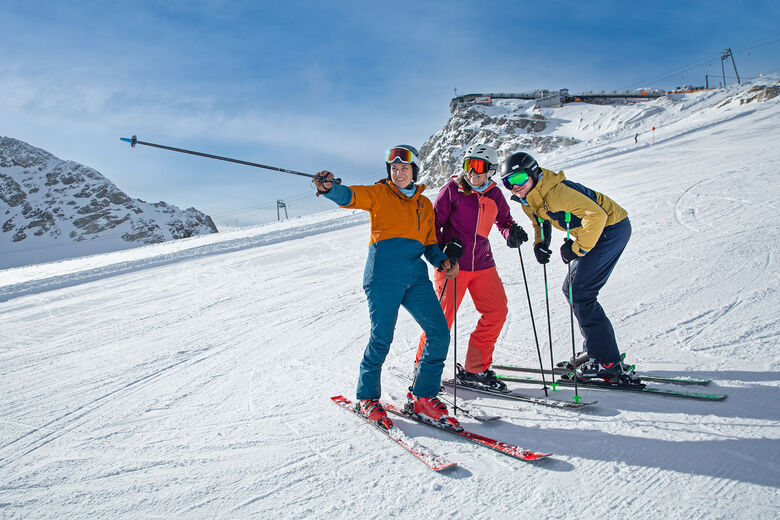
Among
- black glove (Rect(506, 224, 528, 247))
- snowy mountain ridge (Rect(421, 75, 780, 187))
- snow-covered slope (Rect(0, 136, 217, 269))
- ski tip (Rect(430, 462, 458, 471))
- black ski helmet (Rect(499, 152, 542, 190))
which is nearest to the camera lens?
ski tip (Rect(430, 462, 458, 471))

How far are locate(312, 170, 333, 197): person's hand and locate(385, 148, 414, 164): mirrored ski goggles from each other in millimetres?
509

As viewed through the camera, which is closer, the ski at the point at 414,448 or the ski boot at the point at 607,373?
the ski at the point at 414,448

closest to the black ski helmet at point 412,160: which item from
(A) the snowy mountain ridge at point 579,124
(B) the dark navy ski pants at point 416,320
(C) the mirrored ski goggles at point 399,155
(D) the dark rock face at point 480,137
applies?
(C) the mirrored ski goggles at point 399,155

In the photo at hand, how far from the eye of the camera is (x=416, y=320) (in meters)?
3.17

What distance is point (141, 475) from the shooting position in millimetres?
2762

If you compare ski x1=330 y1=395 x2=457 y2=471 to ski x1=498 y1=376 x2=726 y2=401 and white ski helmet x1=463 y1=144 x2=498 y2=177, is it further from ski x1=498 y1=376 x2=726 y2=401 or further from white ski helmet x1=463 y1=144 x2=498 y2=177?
white ski helmet x1=463 y1=144 x2=498 y2=177

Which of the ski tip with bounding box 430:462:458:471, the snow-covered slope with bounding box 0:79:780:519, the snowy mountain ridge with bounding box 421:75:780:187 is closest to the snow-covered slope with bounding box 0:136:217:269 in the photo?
the snowy mountain ridge with bounding box 421:75:780:187

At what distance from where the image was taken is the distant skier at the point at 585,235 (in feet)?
10.9

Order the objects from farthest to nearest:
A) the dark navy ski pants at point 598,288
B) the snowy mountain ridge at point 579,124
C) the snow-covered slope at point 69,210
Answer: the snow-covered slope at point 69,210
the snowy mountain ridge at point 579,124
the dark navy ski pants at point 598,288

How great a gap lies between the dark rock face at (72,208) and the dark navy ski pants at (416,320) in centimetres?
13090

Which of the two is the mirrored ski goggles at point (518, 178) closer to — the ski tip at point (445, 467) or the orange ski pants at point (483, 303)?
the orange ski pants at point (483, 303)

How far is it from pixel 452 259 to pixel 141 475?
2.68 meters

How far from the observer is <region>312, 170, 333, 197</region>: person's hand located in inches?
120

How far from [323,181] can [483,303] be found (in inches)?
69.9
